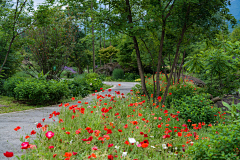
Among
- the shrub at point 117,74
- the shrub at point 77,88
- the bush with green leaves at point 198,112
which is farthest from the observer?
the shrub at point 117,74

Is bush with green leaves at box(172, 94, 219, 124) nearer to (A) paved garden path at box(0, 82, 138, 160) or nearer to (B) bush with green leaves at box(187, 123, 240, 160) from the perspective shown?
(B) bush with green leaves at box(187, 123, 240, 160)

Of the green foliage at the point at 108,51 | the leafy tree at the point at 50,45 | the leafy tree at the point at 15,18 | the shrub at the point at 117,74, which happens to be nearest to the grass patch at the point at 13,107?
the leafy tree at the point at 15,18

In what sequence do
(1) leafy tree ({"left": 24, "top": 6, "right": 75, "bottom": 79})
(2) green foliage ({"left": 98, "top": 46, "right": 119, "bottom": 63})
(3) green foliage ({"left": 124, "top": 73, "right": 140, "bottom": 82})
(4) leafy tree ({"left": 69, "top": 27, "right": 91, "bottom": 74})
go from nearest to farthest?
(1) leafy tree ({"left": 24, "top": 6, "right": 75, "bottom": 79})
(3) green foliage ({"left": 124, "top": 73, "right": 140, "bottom": 82})
(4) leafy tree ({"left": 69, "top": 27, "right": 91, "bottom": 74})
(2) green foliage ({"left": 98, "top": 46, "right": 119, "bottom": 63})

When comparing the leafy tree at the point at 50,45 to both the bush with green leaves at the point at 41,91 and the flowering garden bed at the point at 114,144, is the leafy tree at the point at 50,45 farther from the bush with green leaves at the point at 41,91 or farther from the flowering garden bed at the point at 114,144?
the flowering garden bed at the point at 114,144

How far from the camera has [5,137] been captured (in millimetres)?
3684

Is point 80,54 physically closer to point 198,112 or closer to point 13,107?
point 13,107

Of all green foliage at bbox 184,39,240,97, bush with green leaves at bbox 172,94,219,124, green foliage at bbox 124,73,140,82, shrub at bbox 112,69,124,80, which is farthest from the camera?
shrub at bbox 112,69,124,80

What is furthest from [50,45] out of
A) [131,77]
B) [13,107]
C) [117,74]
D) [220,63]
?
[131,77]

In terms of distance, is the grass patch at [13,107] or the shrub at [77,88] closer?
the grass patch at [13,107]

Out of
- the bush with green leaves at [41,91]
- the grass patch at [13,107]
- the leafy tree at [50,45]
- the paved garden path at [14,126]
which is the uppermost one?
the leafy tree at [50,45]

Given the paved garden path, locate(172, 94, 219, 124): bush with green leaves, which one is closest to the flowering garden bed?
the paved garden path

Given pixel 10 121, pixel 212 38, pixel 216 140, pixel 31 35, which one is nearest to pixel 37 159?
pixel 216 140

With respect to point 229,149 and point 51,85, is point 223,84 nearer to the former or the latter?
point 229,149

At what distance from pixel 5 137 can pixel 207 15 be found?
6.24m
